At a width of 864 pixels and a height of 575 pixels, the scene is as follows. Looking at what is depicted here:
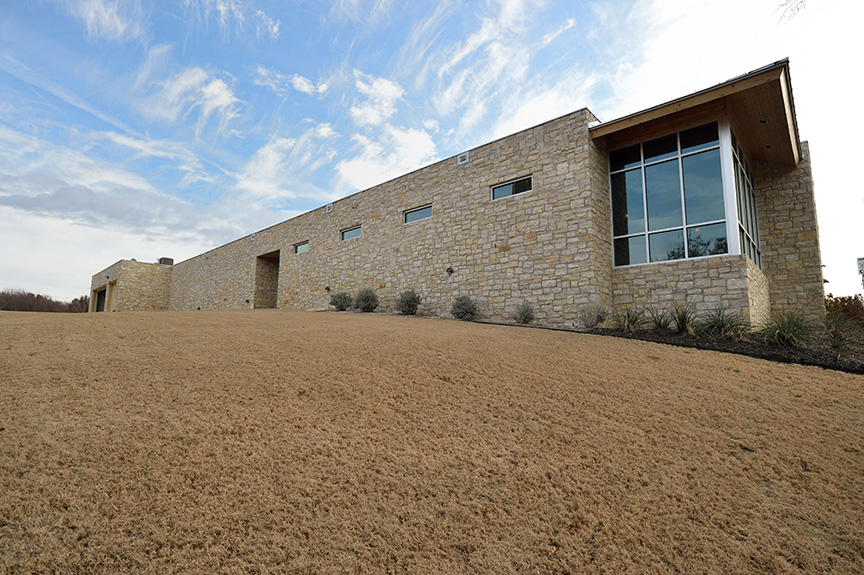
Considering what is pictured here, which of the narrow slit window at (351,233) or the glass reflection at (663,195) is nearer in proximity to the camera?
the glass reflection at (663,195)

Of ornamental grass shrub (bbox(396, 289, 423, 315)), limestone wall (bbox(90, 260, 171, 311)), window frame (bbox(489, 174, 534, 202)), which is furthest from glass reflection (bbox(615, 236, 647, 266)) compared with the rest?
limestone wall (bbox(90, 260, 171, 311))

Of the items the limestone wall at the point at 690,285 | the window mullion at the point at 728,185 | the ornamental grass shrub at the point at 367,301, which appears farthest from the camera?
the ornamental grass shrub at the point at 367,301

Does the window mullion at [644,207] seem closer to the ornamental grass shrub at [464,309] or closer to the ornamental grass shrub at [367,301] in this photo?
the ornamental grass shrub at [464,309]

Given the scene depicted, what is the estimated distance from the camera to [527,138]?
1173 centimetres

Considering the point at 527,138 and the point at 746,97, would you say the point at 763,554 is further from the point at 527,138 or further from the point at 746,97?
the point at 527,138

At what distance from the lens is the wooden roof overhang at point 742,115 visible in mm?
8609

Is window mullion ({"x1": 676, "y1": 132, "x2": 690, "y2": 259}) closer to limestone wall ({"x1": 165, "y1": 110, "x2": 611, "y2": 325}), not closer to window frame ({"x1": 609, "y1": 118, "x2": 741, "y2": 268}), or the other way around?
window frame ({"x1": 609, "y1": 118, "x2": 741, "y2": 268})

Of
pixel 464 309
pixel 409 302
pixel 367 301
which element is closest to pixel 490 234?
pixel 464 309

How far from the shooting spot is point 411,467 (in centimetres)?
301

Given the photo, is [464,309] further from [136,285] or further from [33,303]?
[33,303]

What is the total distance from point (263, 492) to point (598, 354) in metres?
5.28

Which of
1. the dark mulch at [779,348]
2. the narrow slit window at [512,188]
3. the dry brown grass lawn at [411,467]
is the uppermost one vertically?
the narrow slit window at [512,188]

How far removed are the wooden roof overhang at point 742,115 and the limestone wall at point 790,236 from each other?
0.73 metres

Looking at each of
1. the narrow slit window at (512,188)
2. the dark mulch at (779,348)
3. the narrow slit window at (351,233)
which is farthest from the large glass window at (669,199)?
the narrow slit window at (351,233)
